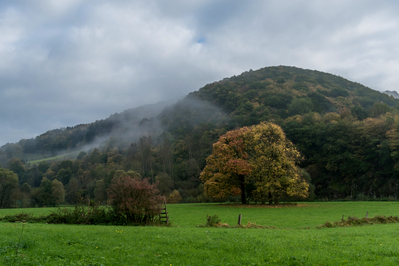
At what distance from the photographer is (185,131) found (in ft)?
411

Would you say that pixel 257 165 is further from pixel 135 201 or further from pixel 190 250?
pixel 190 250

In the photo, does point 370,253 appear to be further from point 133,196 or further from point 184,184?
point 184,184

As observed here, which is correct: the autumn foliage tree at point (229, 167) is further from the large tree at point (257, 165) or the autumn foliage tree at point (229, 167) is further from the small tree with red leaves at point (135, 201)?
the small tree with red leaves at point (135, 201)

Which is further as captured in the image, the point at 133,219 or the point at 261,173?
the point at 261,173

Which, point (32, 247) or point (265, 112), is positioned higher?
point (265, 112)

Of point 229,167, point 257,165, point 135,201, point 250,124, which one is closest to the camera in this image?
point 135,201

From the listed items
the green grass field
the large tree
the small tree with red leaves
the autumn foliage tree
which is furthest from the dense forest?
the autumn foliage tree

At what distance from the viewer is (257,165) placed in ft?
139

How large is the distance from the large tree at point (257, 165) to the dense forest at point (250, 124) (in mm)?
18556

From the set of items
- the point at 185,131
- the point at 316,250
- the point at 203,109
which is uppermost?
the point at 203,109

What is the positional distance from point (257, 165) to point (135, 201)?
26.9m

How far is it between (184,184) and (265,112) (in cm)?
4920

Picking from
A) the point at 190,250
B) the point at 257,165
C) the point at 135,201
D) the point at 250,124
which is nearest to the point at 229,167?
the point at 257,165

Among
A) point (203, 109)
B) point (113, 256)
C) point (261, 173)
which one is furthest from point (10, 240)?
point (203, 109)
